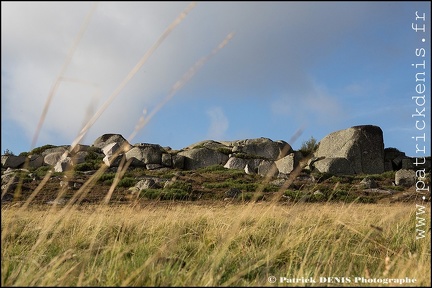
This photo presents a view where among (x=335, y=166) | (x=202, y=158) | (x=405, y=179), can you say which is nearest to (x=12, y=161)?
(x=202, y=158)

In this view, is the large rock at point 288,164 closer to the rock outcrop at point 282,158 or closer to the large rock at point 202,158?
the rock outcrop at point 282,158

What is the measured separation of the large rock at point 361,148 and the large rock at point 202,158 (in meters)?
6.42

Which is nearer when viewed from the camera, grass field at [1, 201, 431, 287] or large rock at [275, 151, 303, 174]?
grass field at [1, 201, 431, 287]

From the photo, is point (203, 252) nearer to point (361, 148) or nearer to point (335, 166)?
point (335, 166)

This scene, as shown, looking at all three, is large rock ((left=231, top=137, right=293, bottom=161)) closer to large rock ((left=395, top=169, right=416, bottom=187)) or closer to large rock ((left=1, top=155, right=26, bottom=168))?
large rock ((left=395, top=169, right=416, bottom=187))

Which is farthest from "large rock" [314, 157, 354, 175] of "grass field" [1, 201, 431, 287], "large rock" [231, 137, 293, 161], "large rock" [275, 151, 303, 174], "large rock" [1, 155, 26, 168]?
"grass field" [1, 201, 431, 287]

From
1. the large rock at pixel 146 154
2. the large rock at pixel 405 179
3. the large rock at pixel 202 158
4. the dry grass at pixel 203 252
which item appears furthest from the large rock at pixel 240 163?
the dry grass at pixel 203 252

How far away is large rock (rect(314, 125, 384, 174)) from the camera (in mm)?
32188

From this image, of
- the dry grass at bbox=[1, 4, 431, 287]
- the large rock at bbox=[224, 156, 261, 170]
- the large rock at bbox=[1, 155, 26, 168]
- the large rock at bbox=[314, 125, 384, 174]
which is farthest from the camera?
the large rock at bbox=[314, 125, 384, 174]

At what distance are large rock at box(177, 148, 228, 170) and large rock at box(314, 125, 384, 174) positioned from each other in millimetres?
6419

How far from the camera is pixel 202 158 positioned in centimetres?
3366

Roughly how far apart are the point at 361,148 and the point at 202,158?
408 inches

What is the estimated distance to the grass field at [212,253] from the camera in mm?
3193

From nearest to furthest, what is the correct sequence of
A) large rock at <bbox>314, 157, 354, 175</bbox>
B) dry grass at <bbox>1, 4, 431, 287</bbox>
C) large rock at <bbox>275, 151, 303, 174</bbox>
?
dry grass at <bbox>1, 4, 431, 287</bbox>
large rock at <bbox>314, 157, 354, 175</bbox>
large rock at <bbox>275, 151, 303, 174</bbox>
